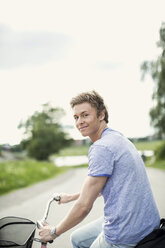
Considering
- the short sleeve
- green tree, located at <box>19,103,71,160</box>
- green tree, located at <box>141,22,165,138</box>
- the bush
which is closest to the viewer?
the short sleeve

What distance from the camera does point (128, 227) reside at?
5.99 feet

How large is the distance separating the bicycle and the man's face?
759 mm

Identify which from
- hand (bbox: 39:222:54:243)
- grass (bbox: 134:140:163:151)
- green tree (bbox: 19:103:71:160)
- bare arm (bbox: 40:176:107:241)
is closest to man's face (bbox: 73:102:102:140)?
bare arm (bbox: 40:176:107:241)

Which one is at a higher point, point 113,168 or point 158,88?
point 158,88

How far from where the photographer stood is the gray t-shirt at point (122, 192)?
1.82 m

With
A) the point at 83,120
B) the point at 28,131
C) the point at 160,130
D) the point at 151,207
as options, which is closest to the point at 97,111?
the point at 83,120

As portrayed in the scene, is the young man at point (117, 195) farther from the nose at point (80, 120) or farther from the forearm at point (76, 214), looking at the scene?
the nose at point (80, 120)

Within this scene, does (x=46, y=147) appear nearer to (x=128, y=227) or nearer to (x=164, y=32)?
(x=164, y=32)

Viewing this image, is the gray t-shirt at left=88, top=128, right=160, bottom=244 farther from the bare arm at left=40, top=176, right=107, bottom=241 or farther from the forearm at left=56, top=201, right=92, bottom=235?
the forearm at left=56, top=201, right=92, bottom=235

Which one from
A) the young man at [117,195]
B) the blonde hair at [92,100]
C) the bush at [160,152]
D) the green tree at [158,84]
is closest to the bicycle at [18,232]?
the young man at [117,195]

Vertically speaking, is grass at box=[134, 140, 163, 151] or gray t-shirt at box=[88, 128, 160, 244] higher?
gray t-shirt at box=[88, 128, 160, 244]

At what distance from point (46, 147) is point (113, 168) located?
1784 inches

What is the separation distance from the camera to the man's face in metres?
2.13

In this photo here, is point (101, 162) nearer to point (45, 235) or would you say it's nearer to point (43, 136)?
point (45, 235)
